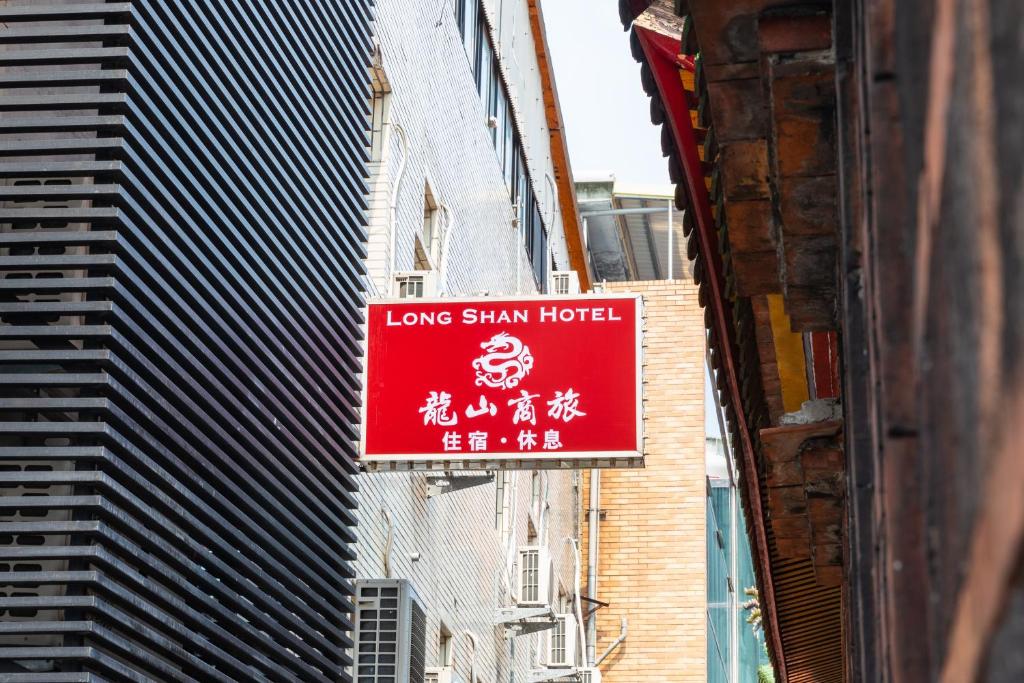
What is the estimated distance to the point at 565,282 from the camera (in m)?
27.2

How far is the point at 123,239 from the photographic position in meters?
9.07

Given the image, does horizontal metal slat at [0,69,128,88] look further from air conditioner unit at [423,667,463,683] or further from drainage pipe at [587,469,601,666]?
drainage pipe at [587,469,601,666]

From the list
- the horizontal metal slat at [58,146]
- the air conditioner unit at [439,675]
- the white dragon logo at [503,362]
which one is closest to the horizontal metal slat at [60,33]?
the horizontal metal slat at [58,146]

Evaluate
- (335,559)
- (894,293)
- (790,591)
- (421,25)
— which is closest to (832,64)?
(894,293)

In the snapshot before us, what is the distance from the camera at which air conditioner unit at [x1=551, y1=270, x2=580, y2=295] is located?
25.9 meters

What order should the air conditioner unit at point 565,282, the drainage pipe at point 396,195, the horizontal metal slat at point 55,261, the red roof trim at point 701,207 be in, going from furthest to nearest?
1. the air conditioner unit at point 565,282
2. the drainage pipe at point 396,195
3. the horizontal metal slat at point 55,261
4. the red roof trim at point 701,207

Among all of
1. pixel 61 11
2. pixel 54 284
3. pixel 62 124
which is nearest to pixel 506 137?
pixel 61 11

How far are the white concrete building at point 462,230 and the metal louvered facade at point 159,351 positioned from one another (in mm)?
3495

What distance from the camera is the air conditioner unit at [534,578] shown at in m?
25.0

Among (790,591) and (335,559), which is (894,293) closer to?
(790,591)

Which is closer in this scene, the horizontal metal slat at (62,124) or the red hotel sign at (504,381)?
the horizontal metal slat at (62,124)

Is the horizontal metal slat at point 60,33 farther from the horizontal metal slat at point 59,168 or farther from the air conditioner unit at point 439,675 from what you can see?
the air conditioner unit at point 439,675

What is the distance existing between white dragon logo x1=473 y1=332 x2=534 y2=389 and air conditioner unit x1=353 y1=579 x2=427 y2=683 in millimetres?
1954

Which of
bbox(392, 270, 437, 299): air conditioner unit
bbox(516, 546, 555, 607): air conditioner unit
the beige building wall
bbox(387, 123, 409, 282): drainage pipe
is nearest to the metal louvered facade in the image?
bbox(392, 270, 437, 299): air conditioner unit
